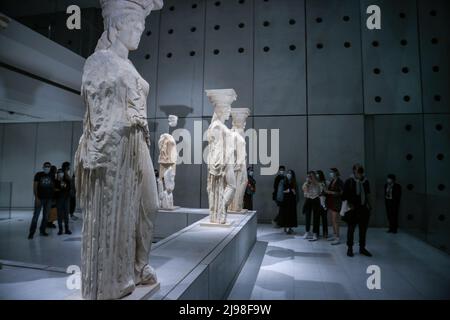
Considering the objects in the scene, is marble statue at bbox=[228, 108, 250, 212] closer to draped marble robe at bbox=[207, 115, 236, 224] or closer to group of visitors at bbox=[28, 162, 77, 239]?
draped marble robe at bbox=[207, 115, 236, 224]

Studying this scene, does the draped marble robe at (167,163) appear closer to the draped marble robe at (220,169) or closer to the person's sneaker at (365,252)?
the draped marble robe at (220,169)

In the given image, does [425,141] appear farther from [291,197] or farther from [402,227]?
[291,197]

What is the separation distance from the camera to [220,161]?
5262 millimetres

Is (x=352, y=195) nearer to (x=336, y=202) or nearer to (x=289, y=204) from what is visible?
(x=336, y=202)

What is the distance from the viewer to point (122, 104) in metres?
A: 1.92

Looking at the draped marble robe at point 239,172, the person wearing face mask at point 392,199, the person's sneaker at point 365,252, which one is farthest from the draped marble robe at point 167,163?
the person wearing face mask at point 392,199

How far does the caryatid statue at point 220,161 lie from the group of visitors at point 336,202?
215 centimetres

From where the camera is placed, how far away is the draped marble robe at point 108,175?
1.83 metres

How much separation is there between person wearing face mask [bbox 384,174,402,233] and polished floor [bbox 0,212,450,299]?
927mm

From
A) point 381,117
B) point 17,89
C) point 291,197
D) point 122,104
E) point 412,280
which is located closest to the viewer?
point 122,104

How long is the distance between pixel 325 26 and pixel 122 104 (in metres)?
9.01

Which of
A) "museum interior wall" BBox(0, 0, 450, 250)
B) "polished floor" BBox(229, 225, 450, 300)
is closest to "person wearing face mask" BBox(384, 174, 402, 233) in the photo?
"museum interior wall" BBox(0, 0, 450, 250)

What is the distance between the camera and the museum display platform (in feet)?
7.61
